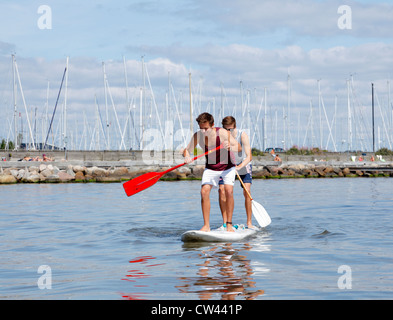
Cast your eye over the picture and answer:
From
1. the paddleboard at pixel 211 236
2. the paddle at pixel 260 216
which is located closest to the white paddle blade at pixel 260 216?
the paddle at pixel 260 216

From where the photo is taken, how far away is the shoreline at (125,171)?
35.4m

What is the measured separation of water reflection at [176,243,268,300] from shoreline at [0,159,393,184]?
88.0 feet

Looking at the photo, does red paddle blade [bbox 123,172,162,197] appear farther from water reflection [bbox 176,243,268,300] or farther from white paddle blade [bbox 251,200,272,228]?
water reflection [bbox 176,243,268,300]

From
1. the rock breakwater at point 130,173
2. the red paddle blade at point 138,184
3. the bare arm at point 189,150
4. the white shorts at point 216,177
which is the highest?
the bare arm at point 189,150

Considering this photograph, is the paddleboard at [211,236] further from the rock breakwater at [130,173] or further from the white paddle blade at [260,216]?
the rock breakwater at [130,173]

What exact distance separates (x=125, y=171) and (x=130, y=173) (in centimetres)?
72

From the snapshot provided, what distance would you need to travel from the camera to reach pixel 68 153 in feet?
161

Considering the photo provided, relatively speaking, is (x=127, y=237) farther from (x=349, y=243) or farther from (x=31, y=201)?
(x=31, y=201)

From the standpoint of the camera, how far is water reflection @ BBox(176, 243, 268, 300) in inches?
241

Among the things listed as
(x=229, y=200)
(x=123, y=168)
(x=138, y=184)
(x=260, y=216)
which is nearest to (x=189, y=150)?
(x=229, y=200)

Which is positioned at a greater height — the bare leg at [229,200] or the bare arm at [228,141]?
the bare arm at [228,141]

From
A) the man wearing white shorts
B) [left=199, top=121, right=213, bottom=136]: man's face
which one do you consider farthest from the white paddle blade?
[left=199, top=121, right=213, bottom=136]: man's face

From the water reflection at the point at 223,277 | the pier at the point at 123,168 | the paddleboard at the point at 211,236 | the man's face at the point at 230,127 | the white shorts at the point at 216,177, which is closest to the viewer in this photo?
the water reflection at the point at 223,277
